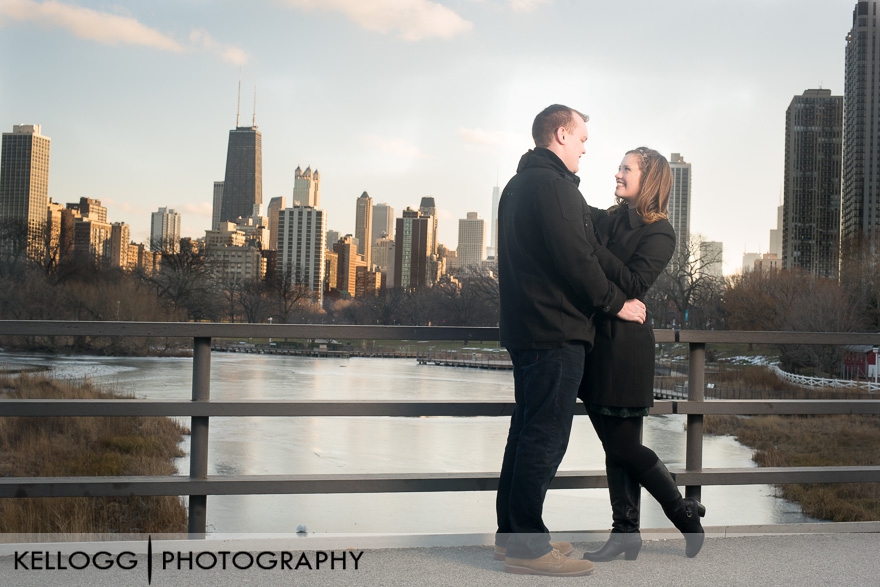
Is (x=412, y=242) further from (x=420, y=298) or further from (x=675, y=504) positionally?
(x=675, y=504)

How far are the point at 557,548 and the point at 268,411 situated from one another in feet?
4.41

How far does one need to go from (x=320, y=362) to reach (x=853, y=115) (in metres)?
111

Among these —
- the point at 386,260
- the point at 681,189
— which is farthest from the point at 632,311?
the point at 386,260

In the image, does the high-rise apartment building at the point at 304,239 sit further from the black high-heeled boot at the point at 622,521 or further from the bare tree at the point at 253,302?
the black high-heeled boot at the point at 622,521

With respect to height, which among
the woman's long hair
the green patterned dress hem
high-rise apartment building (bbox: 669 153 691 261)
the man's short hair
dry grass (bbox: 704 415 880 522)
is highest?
high-rise apartment building (bbox: 669 153 691 261)

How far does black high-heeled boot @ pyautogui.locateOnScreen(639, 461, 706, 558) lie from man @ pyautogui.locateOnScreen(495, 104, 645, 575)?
1.32ft

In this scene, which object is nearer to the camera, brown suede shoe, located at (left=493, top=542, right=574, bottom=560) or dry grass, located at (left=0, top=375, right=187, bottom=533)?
brown suede shoe, located at (left=493, top=542, right=574, bottom=560)

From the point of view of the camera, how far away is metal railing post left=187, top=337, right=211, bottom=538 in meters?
3.62

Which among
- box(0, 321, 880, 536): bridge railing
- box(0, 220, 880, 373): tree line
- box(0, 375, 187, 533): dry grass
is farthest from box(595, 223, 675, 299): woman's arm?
box(0, 220, 880, 373): tree line

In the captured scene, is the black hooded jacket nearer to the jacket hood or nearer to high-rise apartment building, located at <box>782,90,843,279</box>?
the jacket hood

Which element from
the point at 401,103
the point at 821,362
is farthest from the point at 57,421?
the point at 401,103

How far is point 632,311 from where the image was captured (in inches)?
129

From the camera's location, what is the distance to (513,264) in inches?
128

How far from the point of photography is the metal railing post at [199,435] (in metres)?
3.62
